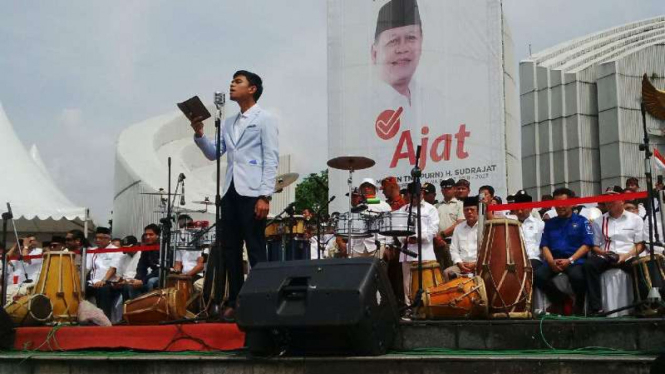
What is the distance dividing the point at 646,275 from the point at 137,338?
4.08 meters

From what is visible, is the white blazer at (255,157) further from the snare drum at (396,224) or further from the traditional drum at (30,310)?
the traditional drum at (30,310)

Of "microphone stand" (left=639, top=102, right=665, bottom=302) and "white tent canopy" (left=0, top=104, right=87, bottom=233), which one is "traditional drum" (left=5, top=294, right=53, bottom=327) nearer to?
"microphone stand" (left=639, top=102, right=665, bottom=302)

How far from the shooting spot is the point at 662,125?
2467 cm

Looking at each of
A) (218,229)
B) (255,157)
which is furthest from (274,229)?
(255,157)

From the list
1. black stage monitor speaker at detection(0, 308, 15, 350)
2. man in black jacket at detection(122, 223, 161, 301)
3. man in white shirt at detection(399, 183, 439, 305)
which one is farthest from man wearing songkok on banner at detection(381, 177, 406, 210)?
black stage monitor speaker at detection(0, 308, 15, 350)

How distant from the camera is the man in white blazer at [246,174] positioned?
564 centimetres

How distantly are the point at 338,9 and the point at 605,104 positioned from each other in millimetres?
14375

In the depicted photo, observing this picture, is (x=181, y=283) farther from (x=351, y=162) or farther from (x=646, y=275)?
(x=646, y=275)

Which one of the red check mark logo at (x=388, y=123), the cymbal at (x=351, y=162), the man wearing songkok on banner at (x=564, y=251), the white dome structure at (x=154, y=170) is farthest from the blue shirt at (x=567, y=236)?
the white dome structure at (x=154, y=170)

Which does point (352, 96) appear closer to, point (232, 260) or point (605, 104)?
point (232, 260)

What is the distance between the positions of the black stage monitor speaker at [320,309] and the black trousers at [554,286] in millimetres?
2706

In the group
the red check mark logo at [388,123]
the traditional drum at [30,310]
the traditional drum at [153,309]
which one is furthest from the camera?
the red check mark logo at [388,123]

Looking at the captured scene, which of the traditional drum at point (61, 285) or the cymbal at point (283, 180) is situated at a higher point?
the cymbal at point (283, 180)

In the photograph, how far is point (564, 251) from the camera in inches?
280
